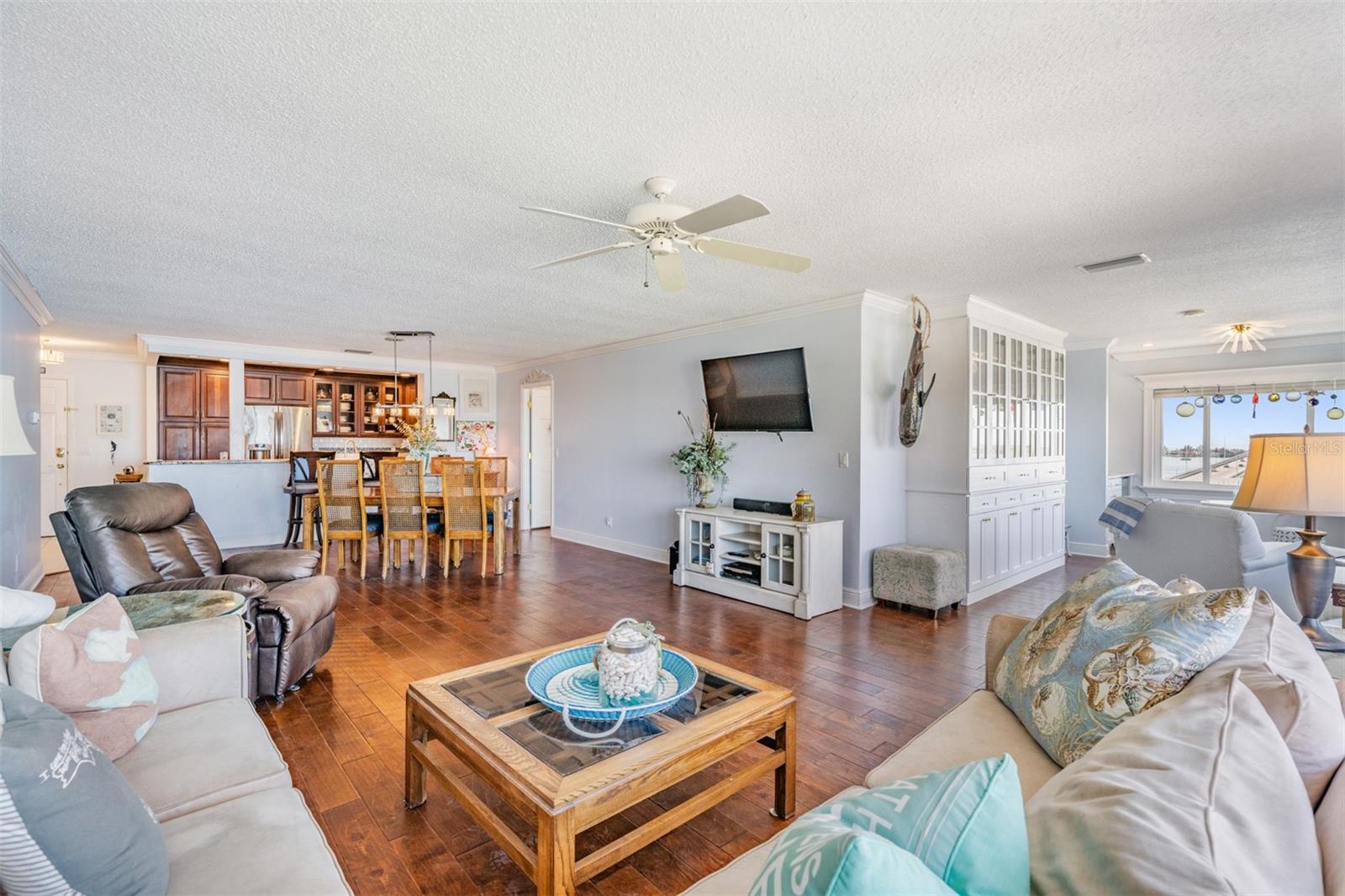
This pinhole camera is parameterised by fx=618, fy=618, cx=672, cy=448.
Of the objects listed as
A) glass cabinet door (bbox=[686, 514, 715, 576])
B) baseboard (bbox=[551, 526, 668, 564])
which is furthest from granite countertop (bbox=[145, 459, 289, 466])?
glass cabinet door (bbox=[686, 514, 715, 576])

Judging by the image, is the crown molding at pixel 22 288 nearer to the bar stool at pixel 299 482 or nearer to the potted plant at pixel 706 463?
the bar stool at pixel 299 482

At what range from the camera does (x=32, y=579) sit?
16.0 feet

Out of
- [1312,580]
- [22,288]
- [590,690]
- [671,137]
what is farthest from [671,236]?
[22,288]

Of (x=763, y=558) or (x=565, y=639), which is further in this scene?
(x=763, y=558)

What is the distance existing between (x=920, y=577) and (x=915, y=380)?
4.75 ft

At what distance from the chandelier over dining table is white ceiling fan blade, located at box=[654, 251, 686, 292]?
4185 mm

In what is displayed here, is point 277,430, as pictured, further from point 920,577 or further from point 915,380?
point 920,577

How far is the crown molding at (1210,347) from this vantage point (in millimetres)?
6059

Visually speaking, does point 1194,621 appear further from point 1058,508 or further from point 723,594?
point 1058,508

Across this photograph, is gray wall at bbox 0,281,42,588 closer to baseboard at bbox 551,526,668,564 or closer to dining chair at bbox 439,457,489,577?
dining chair at bbox 439,457,489,577

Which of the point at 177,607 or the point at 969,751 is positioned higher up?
the point at 177,607

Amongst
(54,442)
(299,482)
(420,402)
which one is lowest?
(299,482)

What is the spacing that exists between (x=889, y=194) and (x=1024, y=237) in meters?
1.06

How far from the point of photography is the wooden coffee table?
4.73ft
